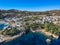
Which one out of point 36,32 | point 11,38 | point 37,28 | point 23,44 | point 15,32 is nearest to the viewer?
point 23,44

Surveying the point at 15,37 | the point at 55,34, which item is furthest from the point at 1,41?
the point at 55,34

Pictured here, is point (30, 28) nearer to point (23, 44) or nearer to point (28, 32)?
point (28, 32)

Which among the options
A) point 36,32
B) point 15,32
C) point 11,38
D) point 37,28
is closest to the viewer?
point 11,38

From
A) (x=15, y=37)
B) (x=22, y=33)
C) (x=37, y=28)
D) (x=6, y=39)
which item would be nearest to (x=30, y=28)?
(x=37, y=28)

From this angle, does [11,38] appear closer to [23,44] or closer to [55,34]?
[23,44]

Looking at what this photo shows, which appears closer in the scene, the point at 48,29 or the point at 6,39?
the point at 6,39

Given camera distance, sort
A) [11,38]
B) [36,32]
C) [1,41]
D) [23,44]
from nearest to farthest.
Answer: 1. [23,44]
2. [1,41]
3. [11,38]
4. [36,32]

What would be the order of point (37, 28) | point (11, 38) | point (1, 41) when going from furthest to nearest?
point (37, 28) → point (11, 38) → point (1, 41)

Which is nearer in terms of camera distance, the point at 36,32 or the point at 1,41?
the point at 1,41
